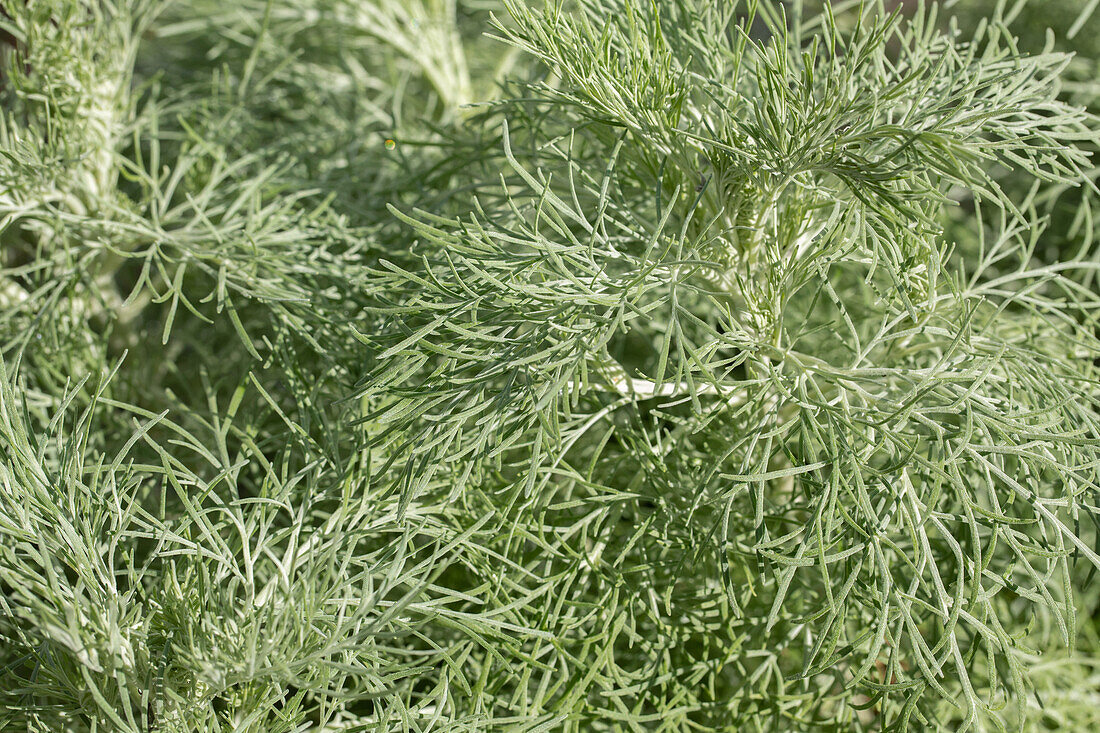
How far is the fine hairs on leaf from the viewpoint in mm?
309

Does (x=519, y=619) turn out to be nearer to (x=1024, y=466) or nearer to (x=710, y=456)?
(x=710, y=456)

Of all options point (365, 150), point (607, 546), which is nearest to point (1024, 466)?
point (607, 546)

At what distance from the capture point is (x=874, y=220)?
1.14ft

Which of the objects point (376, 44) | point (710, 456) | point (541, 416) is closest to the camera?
point (541, 416)

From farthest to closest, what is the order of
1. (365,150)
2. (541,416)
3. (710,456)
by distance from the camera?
(365,150)
(710,456)
(541,416)

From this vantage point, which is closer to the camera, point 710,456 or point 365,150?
point 710,456

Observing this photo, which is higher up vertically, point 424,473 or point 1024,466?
point 1024,466

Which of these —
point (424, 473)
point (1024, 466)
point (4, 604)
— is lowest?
point (4, 604)

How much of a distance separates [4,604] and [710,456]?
30 cm

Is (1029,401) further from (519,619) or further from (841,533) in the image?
(519,619)

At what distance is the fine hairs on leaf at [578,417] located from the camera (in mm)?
309

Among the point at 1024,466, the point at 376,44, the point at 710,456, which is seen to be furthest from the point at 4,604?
the point at 376,44

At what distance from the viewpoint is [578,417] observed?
382 millimetres

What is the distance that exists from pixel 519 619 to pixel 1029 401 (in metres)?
0.26
